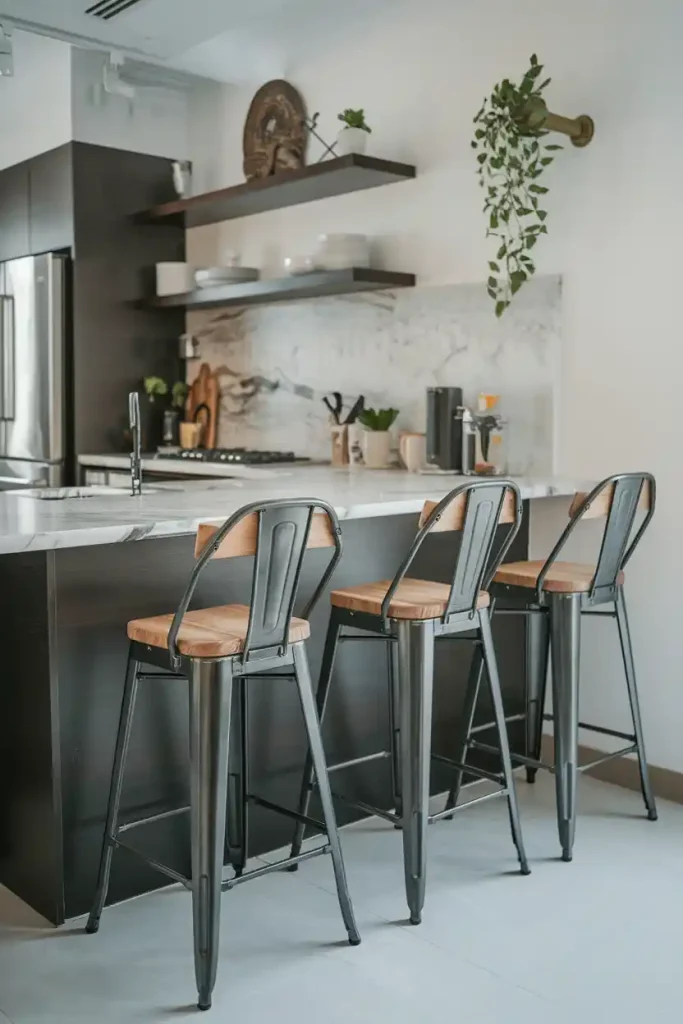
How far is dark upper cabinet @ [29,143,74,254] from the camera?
500 centimetres

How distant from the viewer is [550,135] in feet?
11.7

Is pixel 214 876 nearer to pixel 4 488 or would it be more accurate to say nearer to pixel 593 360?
pixel 593 360

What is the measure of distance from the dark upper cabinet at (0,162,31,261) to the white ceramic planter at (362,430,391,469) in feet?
7.56

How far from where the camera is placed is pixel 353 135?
409 cm

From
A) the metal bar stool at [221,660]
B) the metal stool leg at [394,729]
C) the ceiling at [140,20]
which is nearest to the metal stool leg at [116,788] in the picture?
the metal bar stool at [221,660]

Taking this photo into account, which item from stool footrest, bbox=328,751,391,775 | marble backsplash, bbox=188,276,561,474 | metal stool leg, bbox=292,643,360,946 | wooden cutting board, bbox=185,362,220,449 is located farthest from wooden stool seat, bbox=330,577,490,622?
wooden cutting board, bbox=185,362,220,449

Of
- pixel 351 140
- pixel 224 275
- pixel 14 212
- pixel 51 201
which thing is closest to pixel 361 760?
pixel 351 140

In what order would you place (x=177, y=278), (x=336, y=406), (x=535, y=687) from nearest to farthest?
(x=535, y=687) → (x=336, y=406) → (x=177, y=278)

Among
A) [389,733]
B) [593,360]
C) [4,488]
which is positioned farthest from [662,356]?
[4,488]

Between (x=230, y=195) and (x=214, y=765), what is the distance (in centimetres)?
299

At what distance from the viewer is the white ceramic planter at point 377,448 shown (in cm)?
414

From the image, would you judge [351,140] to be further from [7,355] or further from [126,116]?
[7,355]

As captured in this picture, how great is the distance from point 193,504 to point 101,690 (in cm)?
51

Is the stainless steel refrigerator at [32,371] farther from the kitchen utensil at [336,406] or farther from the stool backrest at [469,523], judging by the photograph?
the stool backrest at [469,523]
